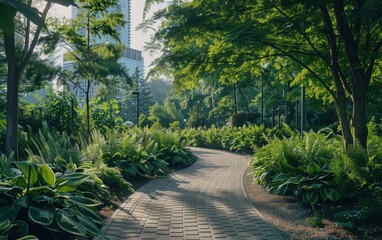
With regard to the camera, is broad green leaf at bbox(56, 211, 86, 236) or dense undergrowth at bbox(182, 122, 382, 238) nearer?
broad green leaf at bbox(56, 211, 86, 236)

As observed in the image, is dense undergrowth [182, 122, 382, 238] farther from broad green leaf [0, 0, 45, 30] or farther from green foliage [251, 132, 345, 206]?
broad green leaf [0, 0, 45, 30]

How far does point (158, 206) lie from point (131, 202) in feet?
1.99

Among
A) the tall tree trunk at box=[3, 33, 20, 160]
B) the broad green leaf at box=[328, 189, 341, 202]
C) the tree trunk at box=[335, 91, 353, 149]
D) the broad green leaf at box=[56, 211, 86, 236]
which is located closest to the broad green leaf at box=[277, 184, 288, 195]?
the broad green leaf at box=[328, 189, 341, 202]

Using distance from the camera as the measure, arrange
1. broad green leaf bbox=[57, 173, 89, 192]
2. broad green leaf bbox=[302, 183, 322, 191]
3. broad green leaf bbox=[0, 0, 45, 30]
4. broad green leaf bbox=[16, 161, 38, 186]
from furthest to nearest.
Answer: broad green leaf bbox=[302, 183, 322, 191], broad green leaf bbox=[57, 173, 89, 192], broad green leaf bbox=[16, 161, 38, 186], broad green leaf bbox=[0, 0, 45, 30]

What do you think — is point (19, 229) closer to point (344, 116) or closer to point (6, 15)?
point (6, 15)

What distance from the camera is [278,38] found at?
8.56 m

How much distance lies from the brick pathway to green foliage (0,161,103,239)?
668mm

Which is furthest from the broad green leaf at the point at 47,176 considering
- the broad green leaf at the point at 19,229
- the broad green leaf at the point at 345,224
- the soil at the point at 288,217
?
the broad green leaf at the point at 345,224

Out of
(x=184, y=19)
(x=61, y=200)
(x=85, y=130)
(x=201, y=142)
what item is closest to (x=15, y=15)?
(x=61, y=200)

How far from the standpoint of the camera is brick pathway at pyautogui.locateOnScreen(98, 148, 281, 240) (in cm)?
526

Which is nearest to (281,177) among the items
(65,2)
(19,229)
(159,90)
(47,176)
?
(47,176)

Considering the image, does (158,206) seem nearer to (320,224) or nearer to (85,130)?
(320,224)

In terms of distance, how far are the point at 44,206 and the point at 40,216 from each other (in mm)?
381

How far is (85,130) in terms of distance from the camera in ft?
44.8
